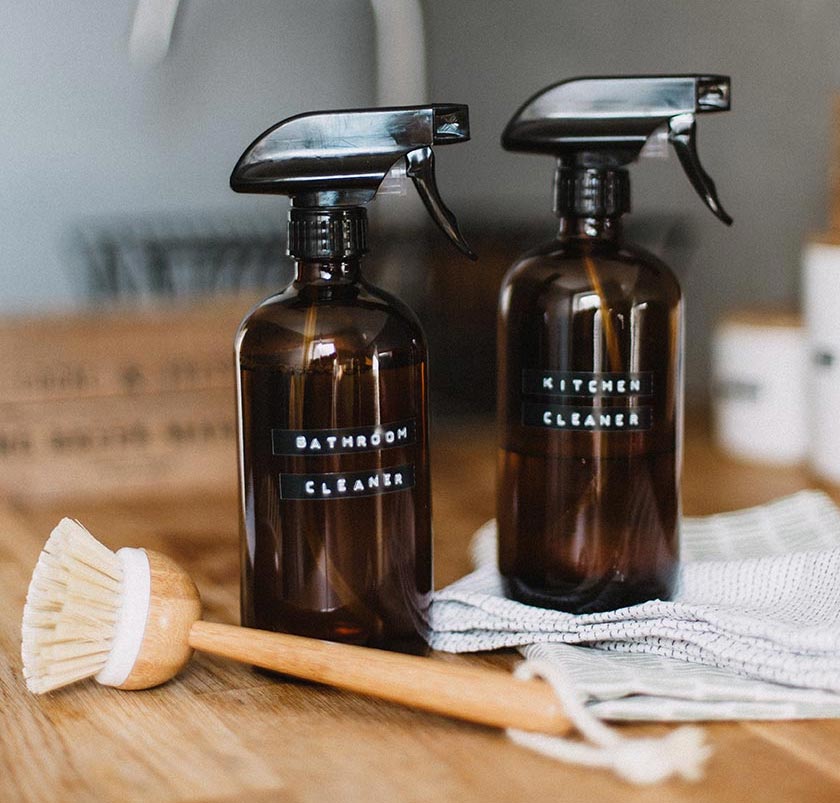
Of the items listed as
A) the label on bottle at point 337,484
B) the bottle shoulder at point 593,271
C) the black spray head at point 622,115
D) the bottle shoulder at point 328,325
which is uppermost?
the black spray head at point 622,115

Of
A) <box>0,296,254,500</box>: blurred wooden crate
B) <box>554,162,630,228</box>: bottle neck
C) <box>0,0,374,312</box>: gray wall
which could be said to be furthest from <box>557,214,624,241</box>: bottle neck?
<box>0,0,374,312</box>: gray wall

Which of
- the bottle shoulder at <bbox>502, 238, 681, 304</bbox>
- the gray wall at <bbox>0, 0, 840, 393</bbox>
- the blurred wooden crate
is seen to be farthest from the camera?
the gray wall at <bbox>0, 0, 840, 393</bbox>

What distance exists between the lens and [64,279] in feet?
3.15

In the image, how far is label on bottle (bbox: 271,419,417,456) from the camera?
0.48 meters

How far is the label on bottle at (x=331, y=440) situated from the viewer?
48cm

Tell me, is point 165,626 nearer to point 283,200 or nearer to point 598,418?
point 598,418

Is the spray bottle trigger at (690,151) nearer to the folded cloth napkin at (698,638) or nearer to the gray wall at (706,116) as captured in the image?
the folded cloth napkin at (698,638)

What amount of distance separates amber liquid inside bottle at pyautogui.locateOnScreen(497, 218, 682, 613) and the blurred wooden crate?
14.1 inches

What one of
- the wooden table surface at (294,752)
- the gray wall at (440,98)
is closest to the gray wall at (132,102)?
the gray wall at (440,98)

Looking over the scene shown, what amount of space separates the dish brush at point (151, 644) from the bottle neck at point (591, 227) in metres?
0.20

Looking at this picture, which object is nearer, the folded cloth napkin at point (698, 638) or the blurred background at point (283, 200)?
the folded cloth napkin at point (698, 638)

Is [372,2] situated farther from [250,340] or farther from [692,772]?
[692,772]

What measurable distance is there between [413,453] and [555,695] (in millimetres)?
122

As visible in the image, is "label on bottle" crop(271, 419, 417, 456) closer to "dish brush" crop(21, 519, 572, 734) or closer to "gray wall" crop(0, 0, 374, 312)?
"dish brush" crop(21, 519, 572, 734)
